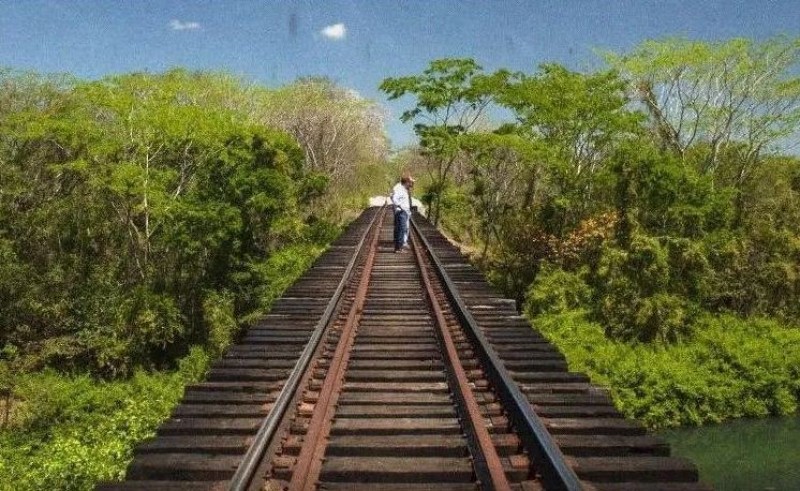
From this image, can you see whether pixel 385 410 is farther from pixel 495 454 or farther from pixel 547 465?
pixel 547 465

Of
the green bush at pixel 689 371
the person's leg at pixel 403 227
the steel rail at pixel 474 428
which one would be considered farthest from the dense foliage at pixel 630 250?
the steel rail at pixel 474 428

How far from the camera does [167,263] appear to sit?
27.9 metres

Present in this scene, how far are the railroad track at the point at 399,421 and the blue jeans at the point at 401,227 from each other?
6354mm

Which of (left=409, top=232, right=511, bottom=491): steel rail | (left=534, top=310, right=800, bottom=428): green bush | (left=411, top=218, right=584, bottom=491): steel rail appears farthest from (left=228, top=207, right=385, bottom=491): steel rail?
(left=534, top=310, right=800, bottom=428): green bush

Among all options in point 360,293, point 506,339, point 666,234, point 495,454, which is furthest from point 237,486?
point 666,234

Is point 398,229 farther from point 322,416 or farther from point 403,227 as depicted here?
point 322,416

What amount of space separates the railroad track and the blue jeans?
20.8ft

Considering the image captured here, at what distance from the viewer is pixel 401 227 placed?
15.3m

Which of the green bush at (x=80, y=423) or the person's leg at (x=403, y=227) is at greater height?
the person's leg at (x=403, y=227)

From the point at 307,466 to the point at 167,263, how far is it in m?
25.5

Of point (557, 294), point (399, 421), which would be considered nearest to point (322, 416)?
point (399, 421)

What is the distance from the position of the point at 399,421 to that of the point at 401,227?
34.4ft

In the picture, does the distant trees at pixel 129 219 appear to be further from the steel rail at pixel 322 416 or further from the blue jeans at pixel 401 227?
the steel rail at pixel 322 416

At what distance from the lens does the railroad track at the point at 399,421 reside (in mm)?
3787
